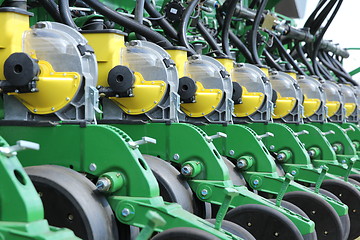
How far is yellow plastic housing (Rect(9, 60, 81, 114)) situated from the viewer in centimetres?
329

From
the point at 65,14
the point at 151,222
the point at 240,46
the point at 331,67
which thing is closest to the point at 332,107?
the point at 331,67

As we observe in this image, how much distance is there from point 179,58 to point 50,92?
Result: 165cm

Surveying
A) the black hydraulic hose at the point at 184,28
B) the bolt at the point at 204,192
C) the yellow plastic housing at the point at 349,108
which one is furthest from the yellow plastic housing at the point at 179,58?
the yellow plastic housing at the point at 349,108

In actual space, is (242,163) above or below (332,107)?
above

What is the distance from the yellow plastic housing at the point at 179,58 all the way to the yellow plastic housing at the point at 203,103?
23cm

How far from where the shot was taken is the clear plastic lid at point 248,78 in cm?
579

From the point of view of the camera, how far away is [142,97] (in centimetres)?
411

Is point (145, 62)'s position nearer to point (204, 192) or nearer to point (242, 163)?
point (204, 192)

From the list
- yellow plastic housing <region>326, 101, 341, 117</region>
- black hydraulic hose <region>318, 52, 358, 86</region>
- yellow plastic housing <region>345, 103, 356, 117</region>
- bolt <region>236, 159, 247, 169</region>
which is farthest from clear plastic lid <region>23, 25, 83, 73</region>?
black hydraulic hose <region>318, 52, 358, 86</region>

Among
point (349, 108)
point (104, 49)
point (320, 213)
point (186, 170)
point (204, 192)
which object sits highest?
point (104, 49)

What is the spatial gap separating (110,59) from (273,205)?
147cm

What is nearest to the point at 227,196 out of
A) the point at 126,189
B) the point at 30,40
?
the point at 126,189

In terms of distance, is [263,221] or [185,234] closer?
[185,234]

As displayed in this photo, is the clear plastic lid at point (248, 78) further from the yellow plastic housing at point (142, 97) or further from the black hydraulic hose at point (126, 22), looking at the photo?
the yellow plastic housing at point (142, 97)
